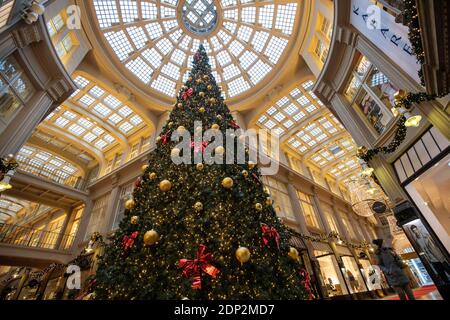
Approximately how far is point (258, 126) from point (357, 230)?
14990mm

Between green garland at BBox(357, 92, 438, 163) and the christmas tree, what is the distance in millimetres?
4272

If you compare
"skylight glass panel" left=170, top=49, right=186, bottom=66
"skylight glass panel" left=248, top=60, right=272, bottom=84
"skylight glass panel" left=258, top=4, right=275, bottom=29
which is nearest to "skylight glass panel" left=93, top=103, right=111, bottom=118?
"skylight glass panel" left=170, top=49, right=186, bottom=66

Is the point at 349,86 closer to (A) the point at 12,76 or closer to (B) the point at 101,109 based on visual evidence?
(A) the point at 12,76

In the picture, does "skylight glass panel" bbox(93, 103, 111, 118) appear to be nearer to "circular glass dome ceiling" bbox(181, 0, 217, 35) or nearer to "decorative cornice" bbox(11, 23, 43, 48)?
"decorative cornice" bbox(11, 23, 43, 48)

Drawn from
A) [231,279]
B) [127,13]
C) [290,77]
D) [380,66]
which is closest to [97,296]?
[231,279]

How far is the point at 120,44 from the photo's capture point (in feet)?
41.5

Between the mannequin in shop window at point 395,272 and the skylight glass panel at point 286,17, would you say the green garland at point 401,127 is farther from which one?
the skylight glass panel at point 286,17

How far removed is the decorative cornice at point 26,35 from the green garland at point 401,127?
11.0m

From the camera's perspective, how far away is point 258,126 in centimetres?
1775

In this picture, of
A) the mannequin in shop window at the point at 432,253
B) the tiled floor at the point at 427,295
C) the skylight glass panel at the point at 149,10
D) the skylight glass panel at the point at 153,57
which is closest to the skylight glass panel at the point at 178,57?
the skylight glass panel at the point at 153,57

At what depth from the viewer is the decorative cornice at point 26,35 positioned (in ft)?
20.0

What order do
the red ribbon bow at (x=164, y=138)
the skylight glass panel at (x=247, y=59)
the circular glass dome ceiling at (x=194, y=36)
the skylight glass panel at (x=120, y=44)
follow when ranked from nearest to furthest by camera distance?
the red ribbon bow at (x=164, y=138)
the skylight glass panel at (x=120, y=44)
the circular glass dome ceiling at (x=194, y=36)
the skylight glass panel at (x=247, y=59)

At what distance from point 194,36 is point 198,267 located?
1597 cm
